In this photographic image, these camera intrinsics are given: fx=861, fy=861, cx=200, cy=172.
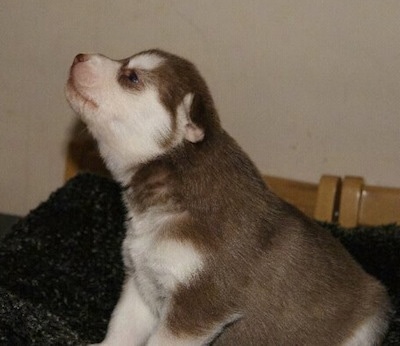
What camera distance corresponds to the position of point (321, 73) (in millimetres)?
3516

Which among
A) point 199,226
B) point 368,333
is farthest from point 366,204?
point 199,226

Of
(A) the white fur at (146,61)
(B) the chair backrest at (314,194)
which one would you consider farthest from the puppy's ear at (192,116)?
(B) the chair backrest at (314,194)

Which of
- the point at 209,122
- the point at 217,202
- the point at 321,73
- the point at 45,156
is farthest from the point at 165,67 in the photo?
the point at 45,156

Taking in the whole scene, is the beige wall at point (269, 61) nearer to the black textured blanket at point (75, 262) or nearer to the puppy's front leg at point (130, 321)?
the black textured blanket at point (75, 262)

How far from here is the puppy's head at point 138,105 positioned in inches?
92.4

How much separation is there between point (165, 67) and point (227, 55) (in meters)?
1.20

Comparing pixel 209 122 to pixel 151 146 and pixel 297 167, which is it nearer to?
pixel 151 146

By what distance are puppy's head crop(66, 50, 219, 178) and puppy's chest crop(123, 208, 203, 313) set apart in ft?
0.60

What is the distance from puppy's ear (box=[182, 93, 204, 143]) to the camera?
2.32m

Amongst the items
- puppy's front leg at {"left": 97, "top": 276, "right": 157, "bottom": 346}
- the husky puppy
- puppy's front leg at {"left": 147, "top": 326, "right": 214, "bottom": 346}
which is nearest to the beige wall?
the husky puppy

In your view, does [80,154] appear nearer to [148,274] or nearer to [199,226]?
[148,274]

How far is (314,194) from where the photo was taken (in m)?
3.56

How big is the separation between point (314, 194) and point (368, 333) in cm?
109

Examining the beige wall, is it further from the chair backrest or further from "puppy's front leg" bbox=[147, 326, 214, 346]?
"puppy's front leg" bbox=[147, 326, 214, 346]
